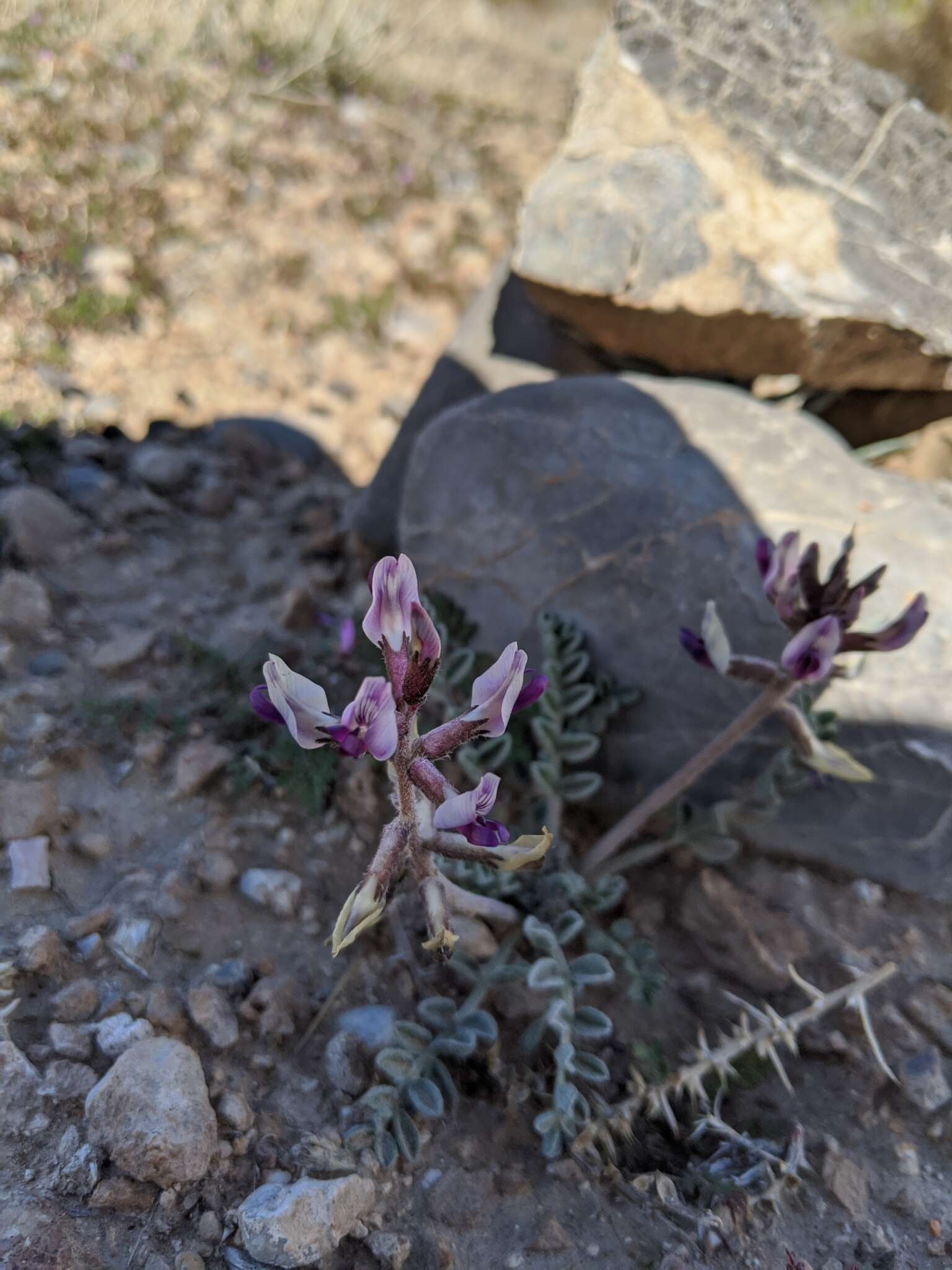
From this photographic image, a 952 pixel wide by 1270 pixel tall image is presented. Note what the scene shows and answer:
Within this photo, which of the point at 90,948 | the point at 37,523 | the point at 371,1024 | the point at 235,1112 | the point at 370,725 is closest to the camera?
the point at 370,725

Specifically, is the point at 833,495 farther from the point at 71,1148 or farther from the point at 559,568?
the point at 71,1148

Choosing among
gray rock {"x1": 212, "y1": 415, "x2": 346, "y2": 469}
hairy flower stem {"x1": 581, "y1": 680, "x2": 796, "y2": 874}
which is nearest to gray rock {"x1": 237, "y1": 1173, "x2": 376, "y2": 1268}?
hairy flower stem {"x1": 581, "y1": 680, "x2": 796, "y2": 874}

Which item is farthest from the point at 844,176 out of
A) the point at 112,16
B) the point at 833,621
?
the point at 112,16

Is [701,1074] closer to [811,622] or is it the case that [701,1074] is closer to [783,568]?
[811,622]

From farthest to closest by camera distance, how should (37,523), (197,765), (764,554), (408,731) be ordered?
(37,523), (197,765), (764,554), (408,731)

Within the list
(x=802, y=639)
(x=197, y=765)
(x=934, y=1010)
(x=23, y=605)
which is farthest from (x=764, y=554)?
(x=23, y=605)

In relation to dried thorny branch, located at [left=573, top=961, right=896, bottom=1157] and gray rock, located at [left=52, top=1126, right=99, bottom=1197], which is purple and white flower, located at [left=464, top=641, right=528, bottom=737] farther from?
gray rock, located at [left=52, top=1126, right=99, bottom=1197]
